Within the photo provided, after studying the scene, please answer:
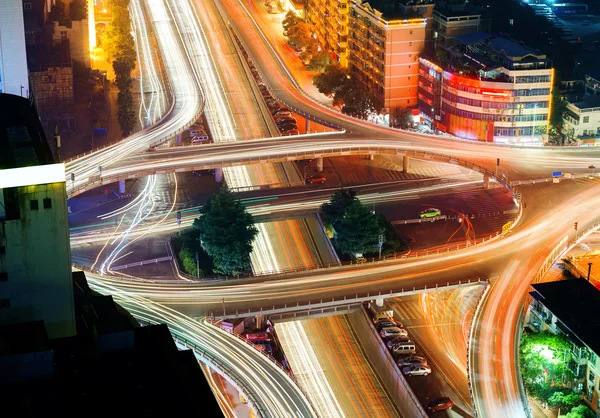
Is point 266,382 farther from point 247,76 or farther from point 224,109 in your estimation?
point 247,76

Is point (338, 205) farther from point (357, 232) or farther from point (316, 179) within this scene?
point (316, 179)

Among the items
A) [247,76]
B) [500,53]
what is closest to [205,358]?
[500,53]

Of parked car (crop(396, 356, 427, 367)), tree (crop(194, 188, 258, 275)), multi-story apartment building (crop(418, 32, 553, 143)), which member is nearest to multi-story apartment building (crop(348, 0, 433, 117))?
multi-story apartment building (crop(418, 32, 553, 143))

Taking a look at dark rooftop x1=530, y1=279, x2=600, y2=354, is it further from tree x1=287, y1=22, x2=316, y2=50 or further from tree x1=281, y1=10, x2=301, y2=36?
tree x1=281, y1=10, x2=301, y2=36

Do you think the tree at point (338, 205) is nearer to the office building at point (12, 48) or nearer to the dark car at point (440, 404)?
the dark car at point (440, 404)

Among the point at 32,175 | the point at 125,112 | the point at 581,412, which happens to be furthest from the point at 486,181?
the point at 32,175

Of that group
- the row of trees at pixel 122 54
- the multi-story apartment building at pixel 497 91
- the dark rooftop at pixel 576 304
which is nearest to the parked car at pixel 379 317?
the dark rooftop at pixel 576 304
